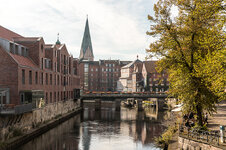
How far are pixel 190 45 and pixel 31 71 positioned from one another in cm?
2456

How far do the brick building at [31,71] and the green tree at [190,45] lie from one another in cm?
1865

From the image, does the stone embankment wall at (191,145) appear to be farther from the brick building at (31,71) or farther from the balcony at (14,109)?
the brick building at (31,71)

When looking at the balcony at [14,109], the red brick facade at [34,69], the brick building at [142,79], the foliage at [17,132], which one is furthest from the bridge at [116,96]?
the foliage at [17,132]

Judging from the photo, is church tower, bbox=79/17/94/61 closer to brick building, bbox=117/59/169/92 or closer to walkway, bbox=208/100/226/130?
brick building, bbox=117/59/169/92

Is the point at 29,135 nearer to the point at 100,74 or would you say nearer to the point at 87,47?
the point at 100,74

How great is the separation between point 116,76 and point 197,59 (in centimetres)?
13005

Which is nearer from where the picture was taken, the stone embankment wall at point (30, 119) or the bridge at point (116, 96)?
the stone embankment wall at point (30, 119)

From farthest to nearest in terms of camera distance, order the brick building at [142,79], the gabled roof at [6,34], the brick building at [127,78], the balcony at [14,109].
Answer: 1. the brick building at [127,78]
2. the brick building at [142,79]
3. the gabled roof at [6,34]
4. the balcony at [14,109]

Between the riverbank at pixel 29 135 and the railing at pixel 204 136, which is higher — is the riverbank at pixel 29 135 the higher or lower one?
the lower one

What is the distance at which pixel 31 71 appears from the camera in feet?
126

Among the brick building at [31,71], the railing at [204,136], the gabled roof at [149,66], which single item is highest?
Result: the gabled roof at [149,66]

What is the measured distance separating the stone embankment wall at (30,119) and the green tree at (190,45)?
16.7 metres

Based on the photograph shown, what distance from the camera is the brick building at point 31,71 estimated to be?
33.2 m

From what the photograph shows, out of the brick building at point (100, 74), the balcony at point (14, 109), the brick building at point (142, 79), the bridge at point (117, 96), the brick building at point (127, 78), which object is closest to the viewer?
the balcony at point (14, 109)
